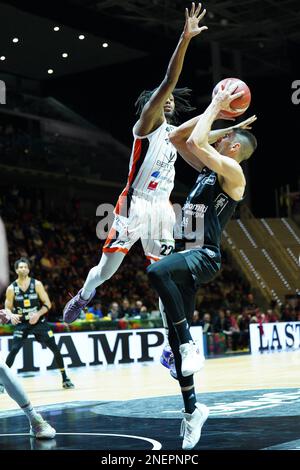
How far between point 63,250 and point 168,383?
15.8 metres

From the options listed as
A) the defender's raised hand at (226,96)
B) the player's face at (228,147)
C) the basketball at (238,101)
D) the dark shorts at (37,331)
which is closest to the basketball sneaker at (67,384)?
the dark shorts at (37,331)

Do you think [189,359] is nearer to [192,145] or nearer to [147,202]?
[192,145]

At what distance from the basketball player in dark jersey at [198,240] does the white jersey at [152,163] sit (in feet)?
2.91

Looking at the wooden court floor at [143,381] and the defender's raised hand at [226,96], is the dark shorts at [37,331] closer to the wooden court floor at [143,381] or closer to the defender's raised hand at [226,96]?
the wooden court floor at [143,381]

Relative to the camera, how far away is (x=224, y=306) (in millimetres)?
26938

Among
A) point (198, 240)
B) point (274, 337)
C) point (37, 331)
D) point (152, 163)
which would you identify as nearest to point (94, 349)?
point (37, 331)

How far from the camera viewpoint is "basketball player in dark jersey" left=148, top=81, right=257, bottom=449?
545 centimetres

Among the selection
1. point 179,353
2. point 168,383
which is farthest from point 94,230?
point 179,353

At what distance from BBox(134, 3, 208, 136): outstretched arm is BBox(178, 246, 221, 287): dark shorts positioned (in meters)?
1.38

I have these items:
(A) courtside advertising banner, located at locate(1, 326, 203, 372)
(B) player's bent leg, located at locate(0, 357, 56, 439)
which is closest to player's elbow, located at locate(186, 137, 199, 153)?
(B) player's bent leg, located at locate(0, 357, 56, 439)

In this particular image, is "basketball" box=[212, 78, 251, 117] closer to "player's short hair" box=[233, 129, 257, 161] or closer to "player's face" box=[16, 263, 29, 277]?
"player's short hair" box=[233, 129, 257, 161]

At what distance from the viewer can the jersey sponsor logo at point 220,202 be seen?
5797mm

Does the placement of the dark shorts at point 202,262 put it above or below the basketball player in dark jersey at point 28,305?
above
